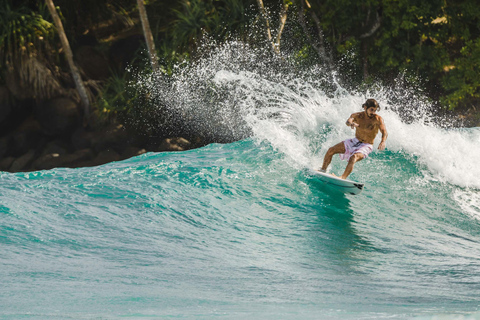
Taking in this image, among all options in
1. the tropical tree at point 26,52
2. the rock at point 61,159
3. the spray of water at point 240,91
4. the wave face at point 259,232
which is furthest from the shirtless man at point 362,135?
the tropical tree at point 26,52

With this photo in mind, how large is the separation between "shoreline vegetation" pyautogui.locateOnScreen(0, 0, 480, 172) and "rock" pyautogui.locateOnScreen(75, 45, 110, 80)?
0.17m

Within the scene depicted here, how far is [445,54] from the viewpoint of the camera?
49.8 feet

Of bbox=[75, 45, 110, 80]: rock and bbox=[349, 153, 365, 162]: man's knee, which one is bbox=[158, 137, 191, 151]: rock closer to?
bbox=[75, 45, 110, 80]: rock

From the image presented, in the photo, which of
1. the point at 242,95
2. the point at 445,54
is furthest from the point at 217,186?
the point at 445,54

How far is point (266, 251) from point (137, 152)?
31.9 ft

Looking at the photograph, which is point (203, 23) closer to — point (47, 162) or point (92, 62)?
point (92, 62)

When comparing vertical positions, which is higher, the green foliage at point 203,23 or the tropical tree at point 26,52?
the green foliage at point 203,23

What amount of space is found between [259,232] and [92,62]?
1174cm

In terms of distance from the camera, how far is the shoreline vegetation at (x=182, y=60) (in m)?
15.0

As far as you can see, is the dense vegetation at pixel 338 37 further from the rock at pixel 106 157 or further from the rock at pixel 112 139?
the rock at pixel 106 157

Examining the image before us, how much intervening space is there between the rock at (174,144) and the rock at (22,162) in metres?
3.89

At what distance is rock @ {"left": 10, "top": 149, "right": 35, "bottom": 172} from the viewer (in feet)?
50.9

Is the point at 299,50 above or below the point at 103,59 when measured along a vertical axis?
above

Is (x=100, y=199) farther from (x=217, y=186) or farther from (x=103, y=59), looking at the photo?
(x=103, y=59)
